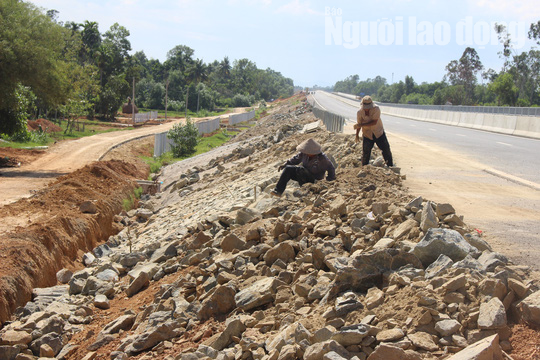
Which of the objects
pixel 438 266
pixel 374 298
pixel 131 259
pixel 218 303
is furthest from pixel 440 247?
pixel 131 259

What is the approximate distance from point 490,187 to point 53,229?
908cm

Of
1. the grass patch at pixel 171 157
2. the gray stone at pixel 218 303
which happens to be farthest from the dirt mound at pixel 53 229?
the grass patch at pixel 171 157

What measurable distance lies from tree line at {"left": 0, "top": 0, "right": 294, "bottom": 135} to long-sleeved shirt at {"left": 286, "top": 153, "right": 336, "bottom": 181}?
49.8 ft

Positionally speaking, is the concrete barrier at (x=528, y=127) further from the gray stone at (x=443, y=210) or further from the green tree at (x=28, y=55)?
the green tree at (x=28, y=55)

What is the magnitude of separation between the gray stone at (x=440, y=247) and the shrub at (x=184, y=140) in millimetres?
26135

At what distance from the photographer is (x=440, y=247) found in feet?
17.5

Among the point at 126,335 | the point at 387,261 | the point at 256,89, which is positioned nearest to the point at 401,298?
the point at 387,261

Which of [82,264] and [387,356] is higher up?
[387,356]

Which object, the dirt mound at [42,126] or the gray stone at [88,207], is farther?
the dirt mound at [42,126]

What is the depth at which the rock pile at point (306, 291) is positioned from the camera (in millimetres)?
4316

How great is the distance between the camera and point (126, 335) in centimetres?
674

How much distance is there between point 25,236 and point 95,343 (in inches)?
199

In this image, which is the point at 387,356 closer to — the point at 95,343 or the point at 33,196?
the point at 95,343

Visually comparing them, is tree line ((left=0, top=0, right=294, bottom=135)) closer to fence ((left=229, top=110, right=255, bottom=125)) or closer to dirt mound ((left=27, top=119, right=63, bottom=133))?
dirt mound ((left=27, top=119, right=63, bottom=133))
